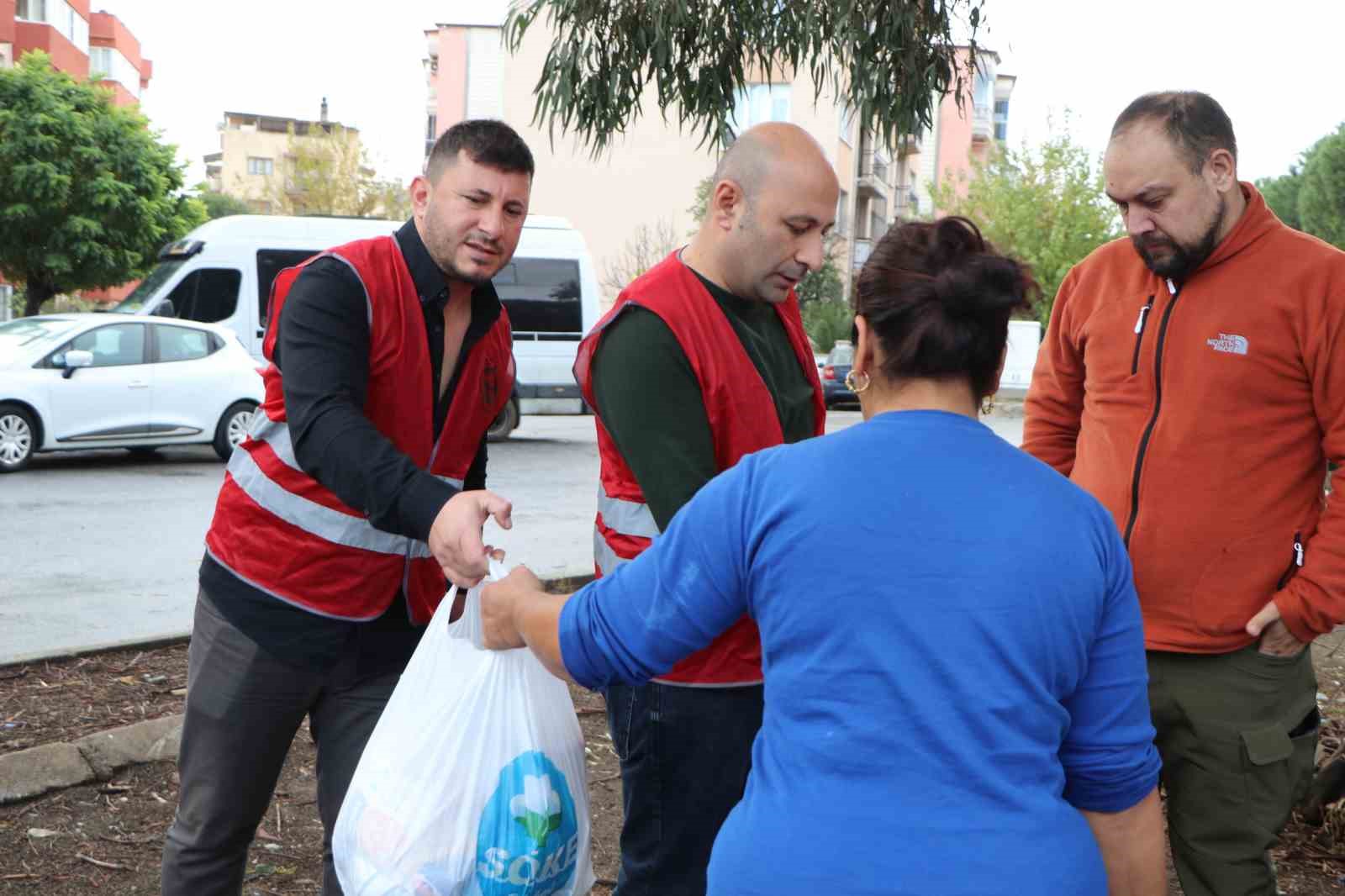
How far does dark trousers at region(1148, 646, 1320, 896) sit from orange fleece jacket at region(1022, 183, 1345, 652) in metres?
0.08

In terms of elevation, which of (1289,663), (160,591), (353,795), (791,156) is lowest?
(160,591)

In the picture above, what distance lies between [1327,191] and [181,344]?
37.8 metres

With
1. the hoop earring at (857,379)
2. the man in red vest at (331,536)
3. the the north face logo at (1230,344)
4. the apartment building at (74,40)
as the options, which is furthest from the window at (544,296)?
the hoop earring at (857,379)

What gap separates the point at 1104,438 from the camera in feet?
10.3

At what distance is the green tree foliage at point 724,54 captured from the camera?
5.65 meters

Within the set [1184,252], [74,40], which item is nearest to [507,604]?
[1184,252]

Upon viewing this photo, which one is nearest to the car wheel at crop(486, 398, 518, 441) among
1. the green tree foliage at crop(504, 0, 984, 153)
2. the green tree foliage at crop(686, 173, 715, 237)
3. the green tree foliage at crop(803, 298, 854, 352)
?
the green tree foliage at crop(504, 0, 984, 153)

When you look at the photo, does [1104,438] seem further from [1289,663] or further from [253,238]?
[253,238]

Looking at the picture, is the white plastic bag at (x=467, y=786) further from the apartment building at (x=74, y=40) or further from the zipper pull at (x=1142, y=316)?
the apartment building at (x=74, y=40)

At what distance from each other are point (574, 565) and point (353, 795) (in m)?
6.45

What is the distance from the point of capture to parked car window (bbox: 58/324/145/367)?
13281 mm

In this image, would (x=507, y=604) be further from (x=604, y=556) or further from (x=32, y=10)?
(x=32, y=10)

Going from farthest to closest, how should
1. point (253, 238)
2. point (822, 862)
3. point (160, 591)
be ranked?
point (253, 238) → point (160, 591) → point (822, 862)

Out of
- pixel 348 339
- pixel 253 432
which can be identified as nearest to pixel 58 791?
pixel 253 432
